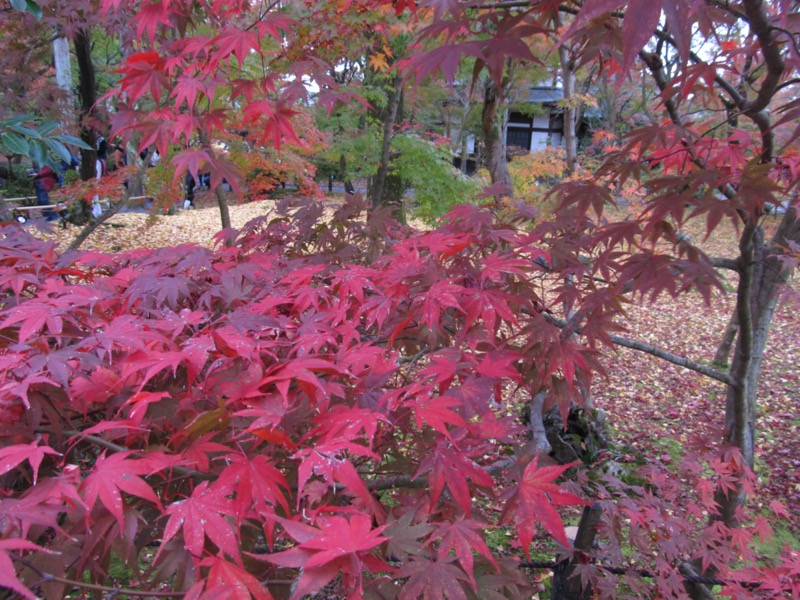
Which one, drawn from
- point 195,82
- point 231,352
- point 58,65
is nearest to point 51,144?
point 195,82

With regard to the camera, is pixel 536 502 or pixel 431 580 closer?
pixel 431 580

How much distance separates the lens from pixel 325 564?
0.74m

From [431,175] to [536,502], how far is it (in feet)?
20.0

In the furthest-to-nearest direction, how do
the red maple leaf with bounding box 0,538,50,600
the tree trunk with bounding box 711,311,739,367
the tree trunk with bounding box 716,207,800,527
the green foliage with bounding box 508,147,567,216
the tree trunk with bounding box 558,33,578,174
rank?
the green foliage with bounding box 508,147,567,216
the tree trunk with bounding box 558,33,578,174
the tree trunk with bounding box 711,311,739,367
the tree trunk with bounding box 716,207,800,527
the red maple leaf with bounding box 0,538,50,600

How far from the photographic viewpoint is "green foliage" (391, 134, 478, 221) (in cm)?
667

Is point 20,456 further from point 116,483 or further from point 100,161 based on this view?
point 100,161

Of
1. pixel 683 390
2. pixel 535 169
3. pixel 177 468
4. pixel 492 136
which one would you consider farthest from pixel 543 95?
pixel 177 468

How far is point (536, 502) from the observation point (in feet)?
3.25

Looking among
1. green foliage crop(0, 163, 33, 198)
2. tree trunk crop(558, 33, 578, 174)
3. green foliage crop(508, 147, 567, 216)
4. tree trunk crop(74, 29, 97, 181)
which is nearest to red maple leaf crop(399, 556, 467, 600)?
tree trunk crop(558, 33, 578, 174)

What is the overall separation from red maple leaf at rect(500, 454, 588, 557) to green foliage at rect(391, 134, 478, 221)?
18.8 feet

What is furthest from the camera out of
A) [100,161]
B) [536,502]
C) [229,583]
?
[100,161]

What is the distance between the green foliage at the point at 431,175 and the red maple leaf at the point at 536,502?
5731 mm

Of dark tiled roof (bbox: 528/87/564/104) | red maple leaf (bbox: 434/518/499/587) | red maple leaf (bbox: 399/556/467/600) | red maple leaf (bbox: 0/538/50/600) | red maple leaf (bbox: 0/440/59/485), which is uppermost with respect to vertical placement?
dark tiled roof (bbox: 528/87/564/104)

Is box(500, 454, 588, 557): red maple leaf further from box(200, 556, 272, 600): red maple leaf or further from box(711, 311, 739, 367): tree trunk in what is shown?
box(711, 311, 739, 367): tree trunk
